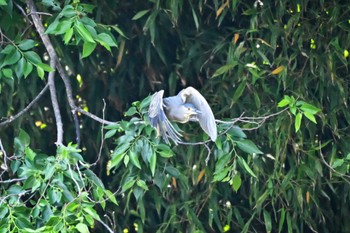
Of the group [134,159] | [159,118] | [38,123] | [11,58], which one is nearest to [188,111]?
[159,118]

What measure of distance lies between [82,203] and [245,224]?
3.69ft

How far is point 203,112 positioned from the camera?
319 cm

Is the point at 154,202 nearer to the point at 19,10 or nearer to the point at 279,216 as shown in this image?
the point at 279,216

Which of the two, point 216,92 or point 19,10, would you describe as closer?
point 19,10

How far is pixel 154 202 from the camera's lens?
393 centimetres

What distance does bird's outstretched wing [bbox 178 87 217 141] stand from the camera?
3.06 meters

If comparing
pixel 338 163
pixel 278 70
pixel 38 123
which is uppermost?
pixel 278 70

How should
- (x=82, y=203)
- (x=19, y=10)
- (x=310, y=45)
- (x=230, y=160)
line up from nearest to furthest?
(x=82, y=203) → (x=230, y=160) → (x=19, y=10) → (x=310, y=45)

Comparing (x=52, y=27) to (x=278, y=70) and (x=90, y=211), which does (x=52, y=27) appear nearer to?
(x=90, y=211)

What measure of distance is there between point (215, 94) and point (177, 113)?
2.35ft

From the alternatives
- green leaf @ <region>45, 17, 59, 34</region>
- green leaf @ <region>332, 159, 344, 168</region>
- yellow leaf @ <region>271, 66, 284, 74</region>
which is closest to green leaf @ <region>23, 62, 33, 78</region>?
green leaf @ <region>45, 17, 59, 34</region>

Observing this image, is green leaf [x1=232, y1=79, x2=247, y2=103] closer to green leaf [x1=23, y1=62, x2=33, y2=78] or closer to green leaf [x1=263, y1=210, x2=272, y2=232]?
green leaf [x1=263, y1=210, x2=272, y2=232]

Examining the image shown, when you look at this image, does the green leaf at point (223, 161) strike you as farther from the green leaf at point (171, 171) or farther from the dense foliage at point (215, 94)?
the dense foliage at point (215, 94)

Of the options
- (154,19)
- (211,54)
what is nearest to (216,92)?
(211,54)
